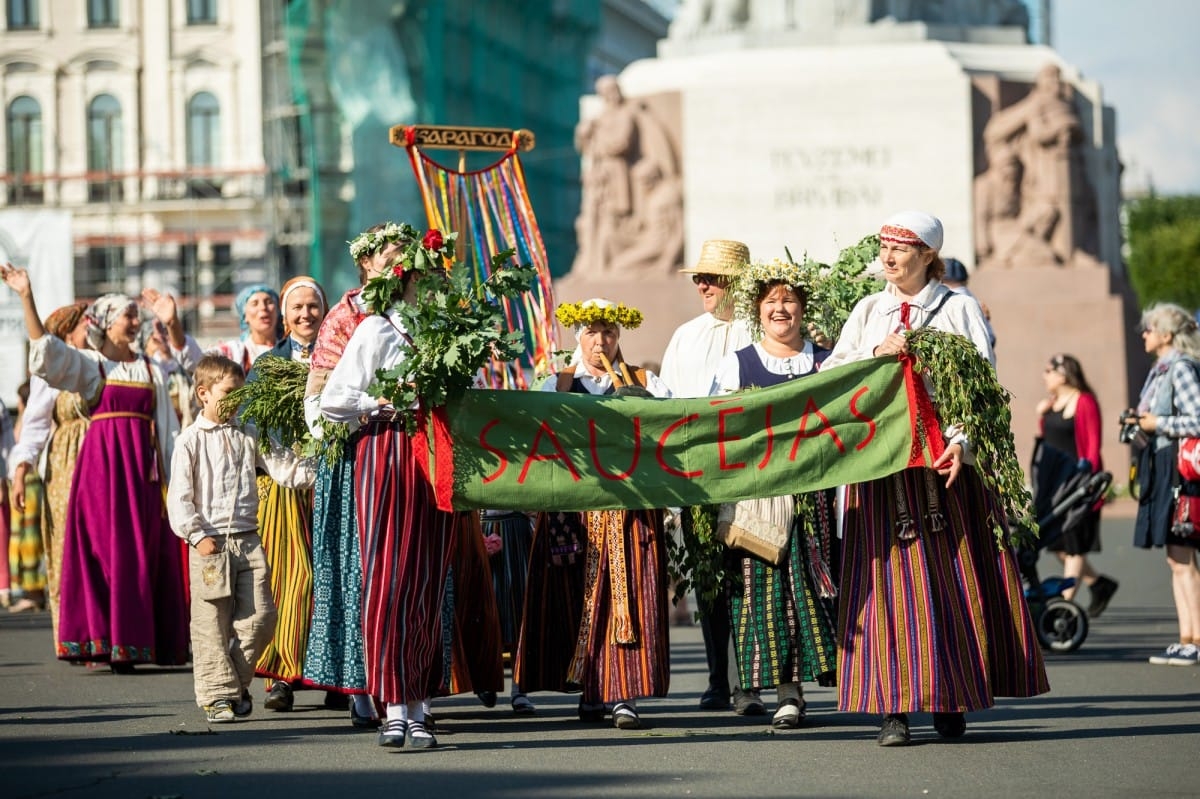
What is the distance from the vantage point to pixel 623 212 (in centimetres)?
2706

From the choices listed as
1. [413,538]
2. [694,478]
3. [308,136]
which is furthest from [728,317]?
[308,136]

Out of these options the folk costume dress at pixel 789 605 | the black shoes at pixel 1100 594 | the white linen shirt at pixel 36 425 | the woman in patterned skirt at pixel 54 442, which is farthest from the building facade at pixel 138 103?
the folk costume dress at pixel 789 605

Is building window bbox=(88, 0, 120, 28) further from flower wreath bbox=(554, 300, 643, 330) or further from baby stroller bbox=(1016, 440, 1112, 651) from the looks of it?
flower wreath bbox=(554, 300, 643, 330)

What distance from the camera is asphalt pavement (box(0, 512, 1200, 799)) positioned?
7.62 metres

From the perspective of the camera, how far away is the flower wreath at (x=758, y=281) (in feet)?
31.2

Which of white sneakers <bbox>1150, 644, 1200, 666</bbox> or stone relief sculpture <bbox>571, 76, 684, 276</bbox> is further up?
stone relief sculpture <bbox>571, 76, 684, 276</bbox>

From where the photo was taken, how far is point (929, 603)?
332 inches

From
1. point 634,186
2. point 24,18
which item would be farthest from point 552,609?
point 24,18

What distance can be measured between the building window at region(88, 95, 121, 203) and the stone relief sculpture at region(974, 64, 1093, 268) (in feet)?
127

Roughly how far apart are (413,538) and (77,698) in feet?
9.66

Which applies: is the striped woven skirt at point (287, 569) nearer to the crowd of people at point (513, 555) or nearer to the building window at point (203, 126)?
the crowd of people at point (513, 555)

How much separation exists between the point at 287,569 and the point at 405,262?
2.04 metres

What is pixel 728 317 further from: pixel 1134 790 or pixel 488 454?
pixel 1134 790

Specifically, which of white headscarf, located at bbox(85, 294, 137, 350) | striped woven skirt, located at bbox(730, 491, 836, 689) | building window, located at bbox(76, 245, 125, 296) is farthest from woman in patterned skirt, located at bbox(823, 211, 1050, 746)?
building window, located at bbox(76, 245, 125, 296)
